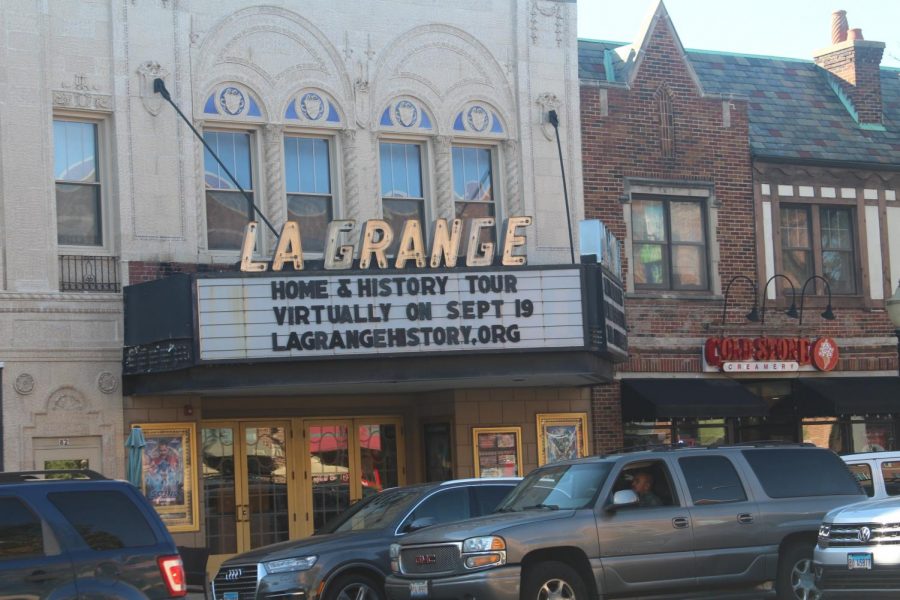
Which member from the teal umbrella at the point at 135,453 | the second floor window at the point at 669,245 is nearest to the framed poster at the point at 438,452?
the second floor window at the point at 669,245

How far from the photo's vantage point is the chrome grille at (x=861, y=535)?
12508 mm

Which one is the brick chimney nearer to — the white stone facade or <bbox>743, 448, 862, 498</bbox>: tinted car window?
the white stone facade

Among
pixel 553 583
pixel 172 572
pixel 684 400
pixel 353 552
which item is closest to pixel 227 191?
pixel 684 400

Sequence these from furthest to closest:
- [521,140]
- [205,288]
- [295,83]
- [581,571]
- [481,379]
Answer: [521,140], [295,83], [481,379], [205,288], [581,571]

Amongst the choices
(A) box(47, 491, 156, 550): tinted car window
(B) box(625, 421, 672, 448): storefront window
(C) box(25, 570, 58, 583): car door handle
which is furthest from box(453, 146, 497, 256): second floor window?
(C) box(25, 570, 58, 583): car door handle

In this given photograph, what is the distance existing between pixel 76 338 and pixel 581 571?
9.25m

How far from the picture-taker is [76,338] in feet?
65.3

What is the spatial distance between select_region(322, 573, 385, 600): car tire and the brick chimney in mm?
16445

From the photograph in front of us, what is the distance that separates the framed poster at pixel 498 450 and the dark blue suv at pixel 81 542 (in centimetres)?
1181

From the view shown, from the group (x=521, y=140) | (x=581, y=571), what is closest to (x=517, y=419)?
(x=521, y=140)

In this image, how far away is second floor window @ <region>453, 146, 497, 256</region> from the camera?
75.8 feet

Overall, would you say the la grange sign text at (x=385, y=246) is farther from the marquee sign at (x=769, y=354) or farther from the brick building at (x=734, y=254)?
the marquee sign at (x=769, y=354)

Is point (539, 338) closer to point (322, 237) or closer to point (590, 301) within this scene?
point (590, 301)

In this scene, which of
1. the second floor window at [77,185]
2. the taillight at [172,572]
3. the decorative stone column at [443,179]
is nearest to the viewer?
the taillight at [172,572]
